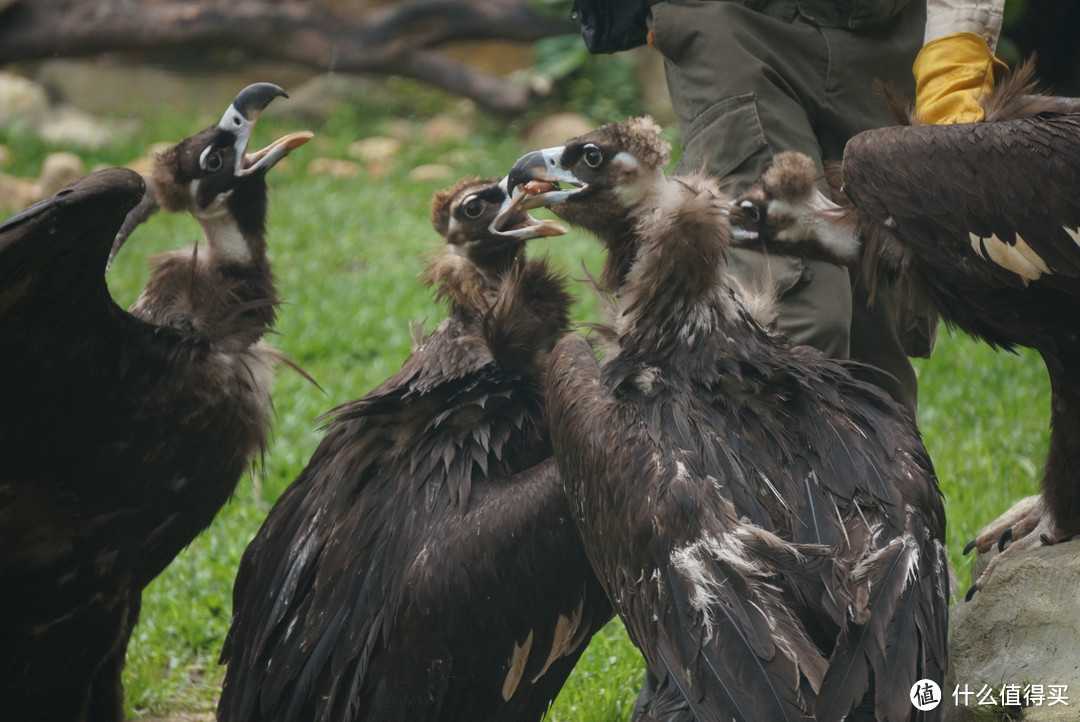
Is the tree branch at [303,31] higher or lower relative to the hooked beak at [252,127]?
→ lower

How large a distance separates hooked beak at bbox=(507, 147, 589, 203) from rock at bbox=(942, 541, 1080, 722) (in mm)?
1685

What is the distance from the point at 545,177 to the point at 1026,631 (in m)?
1.86

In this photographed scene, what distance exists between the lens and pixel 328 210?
391 inches

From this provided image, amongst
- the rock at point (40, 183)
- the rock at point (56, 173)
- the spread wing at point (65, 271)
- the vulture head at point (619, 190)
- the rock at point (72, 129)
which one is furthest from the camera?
the rock at point (72, 129)

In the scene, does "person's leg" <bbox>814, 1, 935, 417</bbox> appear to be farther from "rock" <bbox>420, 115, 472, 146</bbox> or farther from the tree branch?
A: the tree branch

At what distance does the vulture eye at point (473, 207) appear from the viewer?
3.84 meters

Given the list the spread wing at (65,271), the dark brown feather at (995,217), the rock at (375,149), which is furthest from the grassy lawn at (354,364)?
Answer: the dark brown feather at (995,217)

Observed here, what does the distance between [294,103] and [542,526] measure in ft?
34.5

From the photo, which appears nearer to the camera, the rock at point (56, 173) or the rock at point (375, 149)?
the rock at point (56, 173)

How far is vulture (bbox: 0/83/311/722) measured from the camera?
3176mm

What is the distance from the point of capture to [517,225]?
387 centimetres

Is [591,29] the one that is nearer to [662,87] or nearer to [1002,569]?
[1002,569]

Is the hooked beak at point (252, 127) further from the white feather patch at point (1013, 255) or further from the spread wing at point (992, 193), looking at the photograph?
the white feather patch at point (1013, 255)

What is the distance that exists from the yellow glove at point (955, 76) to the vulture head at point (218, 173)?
82.4 inches
